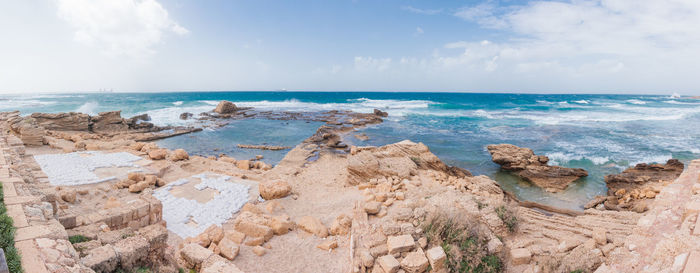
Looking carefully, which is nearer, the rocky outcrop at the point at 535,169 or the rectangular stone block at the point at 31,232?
the rectangular stone block at the point at 31,232

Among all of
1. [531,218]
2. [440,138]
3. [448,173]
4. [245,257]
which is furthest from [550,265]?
[440,138]

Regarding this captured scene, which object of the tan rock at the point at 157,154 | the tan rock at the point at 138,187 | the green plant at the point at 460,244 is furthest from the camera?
the tan rock at the point at 157,154

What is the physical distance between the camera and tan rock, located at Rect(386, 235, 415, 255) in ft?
18.0

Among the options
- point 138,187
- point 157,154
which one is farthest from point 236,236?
point 157,154

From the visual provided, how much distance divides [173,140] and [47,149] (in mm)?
8532

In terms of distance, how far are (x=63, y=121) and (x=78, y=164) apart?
14.8 metres

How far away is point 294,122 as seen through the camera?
3312cm

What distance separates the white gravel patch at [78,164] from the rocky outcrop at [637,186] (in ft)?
57.1

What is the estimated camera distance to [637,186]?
11.1 m

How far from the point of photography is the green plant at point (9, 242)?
3047 millimetres

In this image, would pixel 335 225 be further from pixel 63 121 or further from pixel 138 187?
pixel 63 121

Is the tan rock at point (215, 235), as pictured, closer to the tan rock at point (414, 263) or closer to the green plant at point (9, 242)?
the green plant at point (9, 242)

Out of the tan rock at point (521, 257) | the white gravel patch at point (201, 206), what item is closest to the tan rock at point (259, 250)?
the white gravel patch at point (201, 206)

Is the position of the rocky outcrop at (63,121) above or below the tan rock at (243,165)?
above
